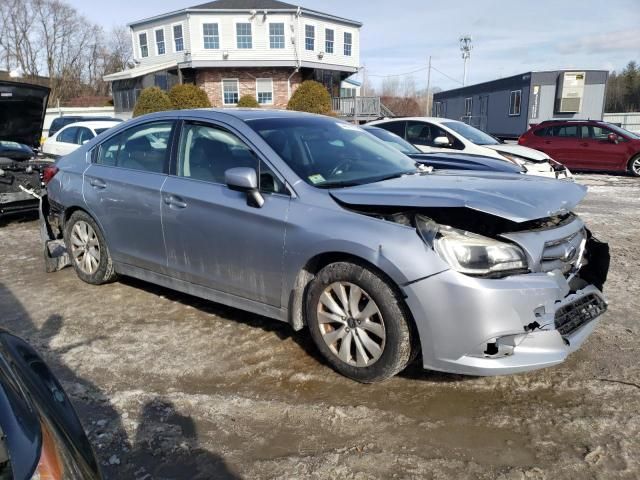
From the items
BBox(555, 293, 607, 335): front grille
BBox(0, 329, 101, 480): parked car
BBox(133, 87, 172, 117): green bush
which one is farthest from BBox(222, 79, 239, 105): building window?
BBox(0, 329, 101, 480): parked car

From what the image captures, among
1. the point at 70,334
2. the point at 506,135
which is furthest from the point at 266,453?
the point at 506,135

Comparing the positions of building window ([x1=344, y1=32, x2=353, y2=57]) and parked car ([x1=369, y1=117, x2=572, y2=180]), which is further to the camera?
building window ([x1=344, y1=32, x2=353, y2=57])

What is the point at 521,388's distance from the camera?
329cm

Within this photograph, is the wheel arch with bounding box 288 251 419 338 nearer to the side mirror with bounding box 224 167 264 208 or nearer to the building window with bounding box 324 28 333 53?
the side mirror with bounding box 224 167 264 208

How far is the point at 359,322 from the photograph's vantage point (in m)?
3.21

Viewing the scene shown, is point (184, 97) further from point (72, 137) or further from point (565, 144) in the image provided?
point (565, 144)

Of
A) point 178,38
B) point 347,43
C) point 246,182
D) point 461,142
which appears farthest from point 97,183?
Result: point 347,43

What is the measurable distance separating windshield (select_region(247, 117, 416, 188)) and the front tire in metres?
0.69

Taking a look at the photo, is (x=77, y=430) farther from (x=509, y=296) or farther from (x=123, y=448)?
(x=509, y=296)

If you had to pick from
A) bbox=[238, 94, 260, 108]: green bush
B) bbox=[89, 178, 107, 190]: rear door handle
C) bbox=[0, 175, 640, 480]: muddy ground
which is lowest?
bbox=[0, 175, 640, 480]: muddy ground

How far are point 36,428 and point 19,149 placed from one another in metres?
8.27

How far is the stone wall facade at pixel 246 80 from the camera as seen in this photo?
107 ft

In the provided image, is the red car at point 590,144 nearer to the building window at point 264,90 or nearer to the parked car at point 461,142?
the parked car at point 461,142

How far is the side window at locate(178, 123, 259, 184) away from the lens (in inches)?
152
